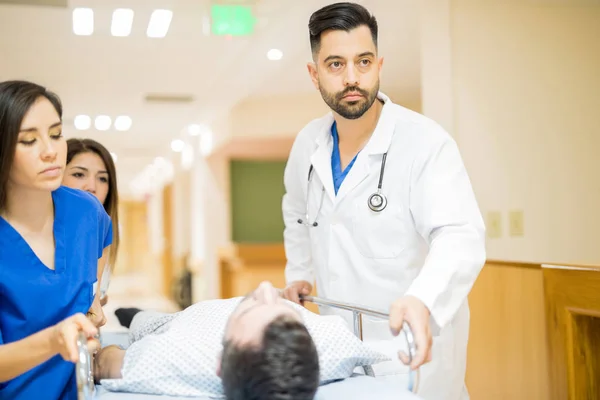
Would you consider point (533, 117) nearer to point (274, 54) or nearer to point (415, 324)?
point (274, 54)

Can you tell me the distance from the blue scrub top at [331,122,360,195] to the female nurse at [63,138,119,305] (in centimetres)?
89

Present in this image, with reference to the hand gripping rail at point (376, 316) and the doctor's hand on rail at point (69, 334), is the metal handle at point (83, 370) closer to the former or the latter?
the doctor's hand on rail at point (69, 334)

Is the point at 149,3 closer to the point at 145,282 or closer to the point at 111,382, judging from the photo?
the point at 111,382

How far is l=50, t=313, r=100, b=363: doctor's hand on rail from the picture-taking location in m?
1.30

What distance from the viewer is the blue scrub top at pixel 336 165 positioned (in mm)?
2162

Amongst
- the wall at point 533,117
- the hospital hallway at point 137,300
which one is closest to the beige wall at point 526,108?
the wall at point 533,117

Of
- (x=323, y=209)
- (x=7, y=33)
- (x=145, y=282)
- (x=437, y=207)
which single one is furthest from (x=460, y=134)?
(x=145, y=282)

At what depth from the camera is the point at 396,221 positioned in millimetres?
1997

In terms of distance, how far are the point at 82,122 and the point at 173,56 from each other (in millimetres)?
3279

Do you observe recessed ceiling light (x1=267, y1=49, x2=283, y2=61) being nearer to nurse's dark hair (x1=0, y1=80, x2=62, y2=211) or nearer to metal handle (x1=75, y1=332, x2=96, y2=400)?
nurse's dark hair (x1=0, y1=80, x2=62, y2=211)

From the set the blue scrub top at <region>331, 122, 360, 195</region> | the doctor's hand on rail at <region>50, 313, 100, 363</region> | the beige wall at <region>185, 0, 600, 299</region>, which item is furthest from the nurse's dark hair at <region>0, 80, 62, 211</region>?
the beige wall at <region>185, 0, 600, 299</region>

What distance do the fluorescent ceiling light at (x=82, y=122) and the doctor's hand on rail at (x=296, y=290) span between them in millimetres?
6241

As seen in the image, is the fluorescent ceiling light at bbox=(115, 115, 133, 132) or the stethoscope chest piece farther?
the fluorescent ceiling light at bbox=(115, 115, 133, 132)

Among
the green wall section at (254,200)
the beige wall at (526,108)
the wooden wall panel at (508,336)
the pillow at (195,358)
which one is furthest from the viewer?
the green wall section at (254,200)
